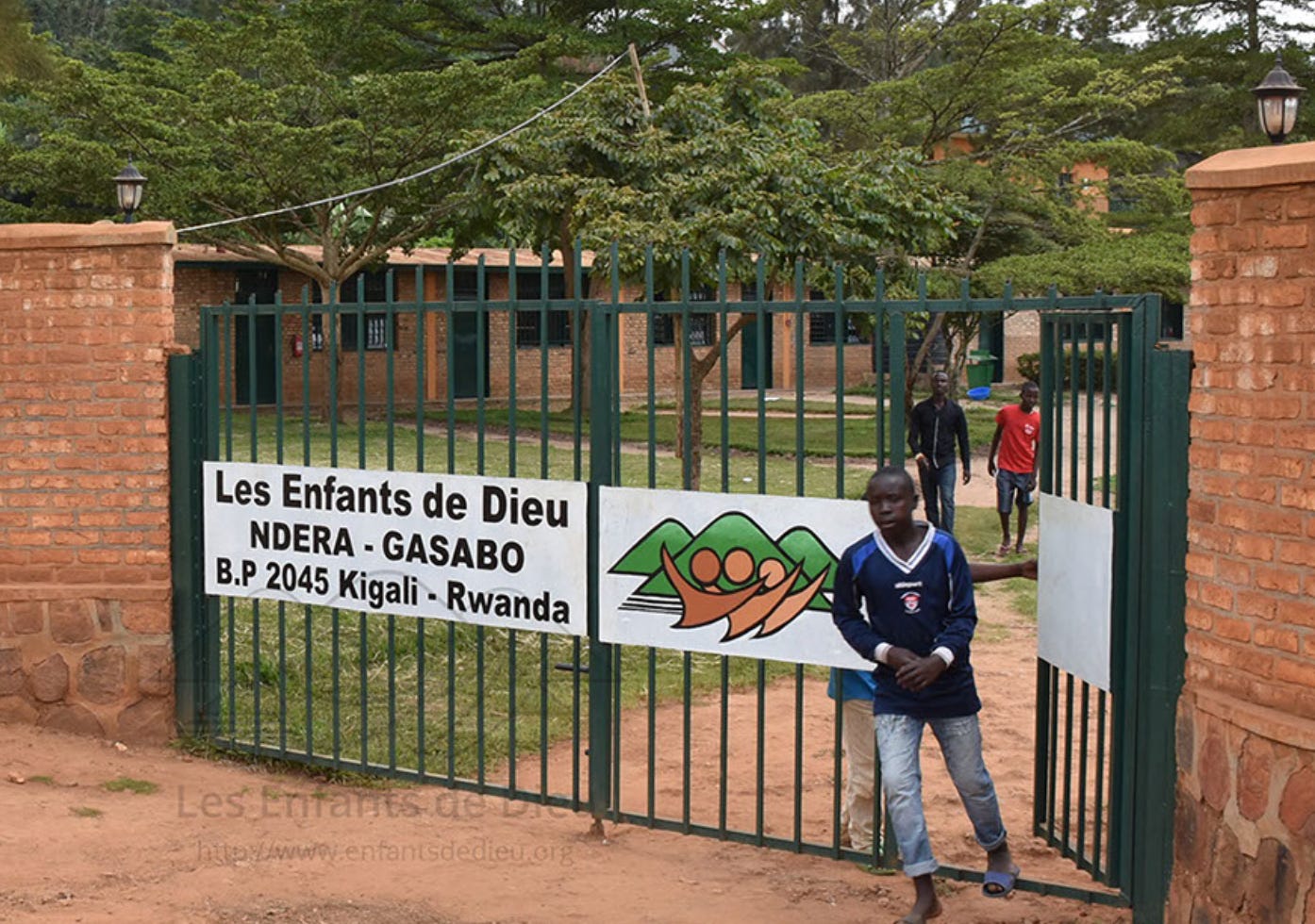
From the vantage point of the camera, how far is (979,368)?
34750mm

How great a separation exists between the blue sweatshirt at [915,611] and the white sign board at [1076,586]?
391 mm

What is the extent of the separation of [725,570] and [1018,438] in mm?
8390

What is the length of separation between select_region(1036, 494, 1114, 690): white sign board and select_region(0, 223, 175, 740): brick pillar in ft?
13.2

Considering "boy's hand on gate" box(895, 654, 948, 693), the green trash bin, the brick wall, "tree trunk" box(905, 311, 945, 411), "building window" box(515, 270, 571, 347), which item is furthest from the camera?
the green trash bin

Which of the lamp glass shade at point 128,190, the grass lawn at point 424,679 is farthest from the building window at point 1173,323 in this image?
the lamp glass shade at point 128,190

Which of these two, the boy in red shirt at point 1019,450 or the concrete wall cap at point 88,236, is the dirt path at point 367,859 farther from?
the boy in red shirt at point 1019,450

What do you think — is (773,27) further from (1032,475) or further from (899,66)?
(1032,475)

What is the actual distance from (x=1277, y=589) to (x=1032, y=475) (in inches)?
356

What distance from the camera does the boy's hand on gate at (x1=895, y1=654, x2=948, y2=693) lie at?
5027mm

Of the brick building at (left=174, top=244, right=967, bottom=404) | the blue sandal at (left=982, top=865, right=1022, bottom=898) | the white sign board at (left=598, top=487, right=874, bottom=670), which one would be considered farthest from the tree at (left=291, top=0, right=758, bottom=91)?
the blue sandal at (left=982, top=865, right=1022, bottom=898)

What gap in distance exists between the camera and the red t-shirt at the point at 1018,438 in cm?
1366

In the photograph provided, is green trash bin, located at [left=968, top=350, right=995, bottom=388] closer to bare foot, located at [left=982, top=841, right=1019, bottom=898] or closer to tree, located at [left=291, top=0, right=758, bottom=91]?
tree, located at [left=291, top=0, right=758, bottom=91]

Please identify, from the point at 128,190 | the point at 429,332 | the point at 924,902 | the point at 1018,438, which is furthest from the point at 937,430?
the point at 429,332

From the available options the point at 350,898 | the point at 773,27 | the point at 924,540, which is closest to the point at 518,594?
the point at 350,898
